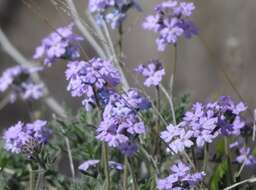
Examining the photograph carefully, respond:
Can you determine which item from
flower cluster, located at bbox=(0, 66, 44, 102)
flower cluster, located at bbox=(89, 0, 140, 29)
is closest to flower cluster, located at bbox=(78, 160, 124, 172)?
flower cluster, located at bbox=(89, 0, 140, 29)

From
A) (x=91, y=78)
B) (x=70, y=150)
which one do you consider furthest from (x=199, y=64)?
(x=91, y=78)

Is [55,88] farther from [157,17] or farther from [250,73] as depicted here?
[157,17]

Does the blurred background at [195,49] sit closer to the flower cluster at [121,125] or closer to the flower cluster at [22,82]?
the flower cluster at [22,82]

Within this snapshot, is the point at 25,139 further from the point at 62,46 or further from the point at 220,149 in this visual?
Result: the point at 220,149

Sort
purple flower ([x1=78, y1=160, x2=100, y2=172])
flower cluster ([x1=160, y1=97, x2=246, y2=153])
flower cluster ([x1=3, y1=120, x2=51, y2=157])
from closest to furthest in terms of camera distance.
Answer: flower cluster ([x1=160, y1=97, x2=246, y2=153]) → flower cluster ([x1=3, y1=120, x2=51, y2=157]) → purple flower ([x1=78, y1=160, x2=100, y2=172])

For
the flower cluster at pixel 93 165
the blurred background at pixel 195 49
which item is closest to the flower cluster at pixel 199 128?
the flower cluster at pixel 93 165

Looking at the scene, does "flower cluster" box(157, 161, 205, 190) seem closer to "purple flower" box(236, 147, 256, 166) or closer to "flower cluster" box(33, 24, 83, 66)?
"purple flower" box(236, 147, 256, 166)
